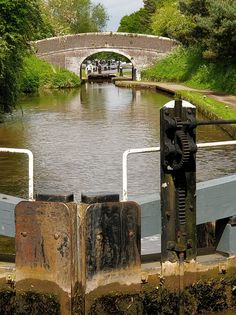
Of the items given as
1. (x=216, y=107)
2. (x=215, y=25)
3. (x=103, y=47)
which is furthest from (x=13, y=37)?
(x=103, y=47)

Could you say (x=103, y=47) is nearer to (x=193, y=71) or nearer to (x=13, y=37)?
(x=193, y=71)

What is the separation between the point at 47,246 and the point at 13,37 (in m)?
10.9

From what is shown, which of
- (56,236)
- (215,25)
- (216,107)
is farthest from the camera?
(215,25)

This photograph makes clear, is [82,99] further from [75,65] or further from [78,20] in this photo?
[78,20]

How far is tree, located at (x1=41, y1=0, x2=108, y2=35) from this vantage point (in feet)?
231

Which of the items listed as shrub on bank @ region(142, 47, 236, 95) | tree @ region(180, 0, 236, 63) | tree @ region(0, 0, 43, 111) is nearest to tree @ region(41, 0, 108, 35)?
shrub on bank @ region(142, 47, 236, 95)

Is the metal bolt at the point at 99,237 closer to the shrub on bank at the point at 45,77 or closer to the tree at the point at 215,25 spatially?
the tree at the point at 215,25

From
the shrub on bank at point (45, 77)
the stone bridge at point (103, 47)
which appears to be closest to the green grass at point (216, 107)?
the shrub on bank at point (45, 77)

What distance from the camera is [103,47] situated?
4825 cm

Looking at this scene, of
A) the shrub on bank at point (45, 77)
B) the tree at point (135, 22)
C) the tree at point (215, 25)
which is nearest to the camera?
the tree at point (215, 25)

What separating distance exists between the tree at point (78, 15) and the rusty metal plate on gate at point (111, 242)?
5895 cm

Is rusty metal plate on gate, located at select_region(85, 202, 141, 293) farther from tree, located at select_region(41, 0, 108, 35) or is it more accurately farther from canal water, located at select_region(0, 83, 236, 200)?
tree, located at select_region(41, 0, 108, 35)

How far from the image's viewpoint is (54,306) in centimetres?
534

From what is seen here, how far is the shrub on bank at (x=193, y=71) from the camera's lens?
1205 inches
